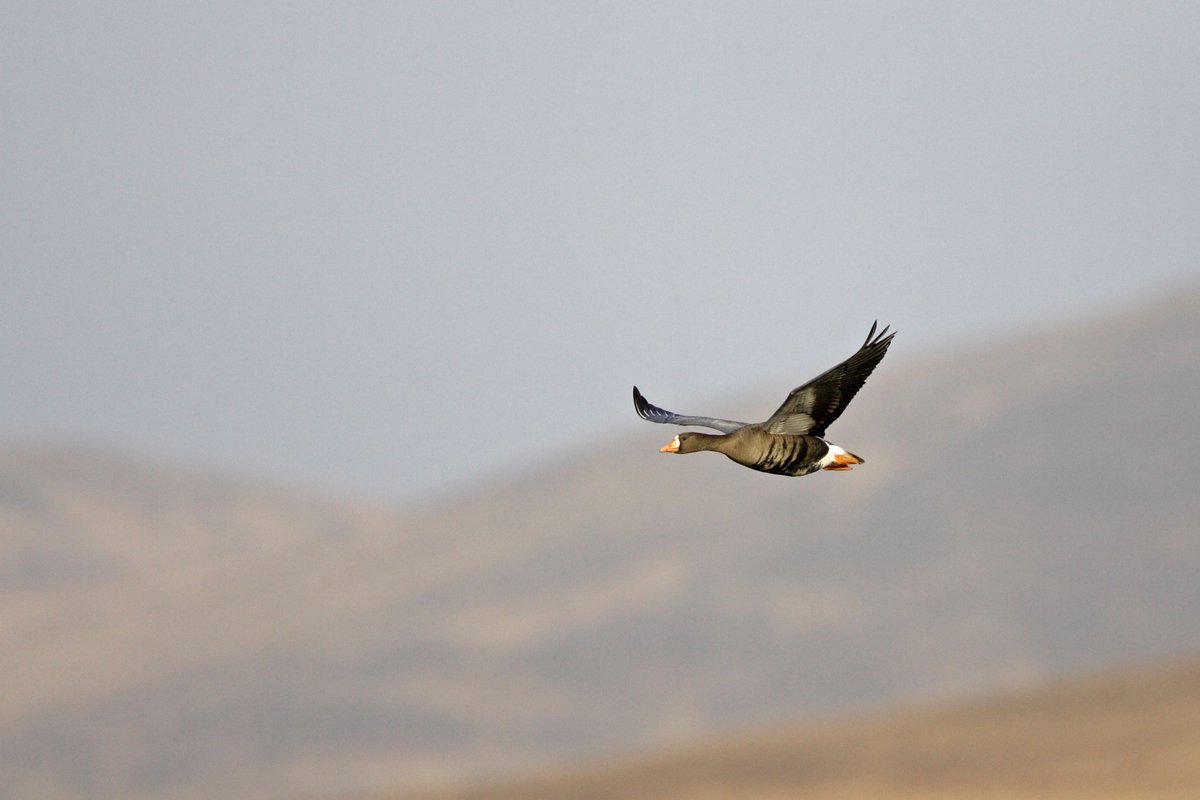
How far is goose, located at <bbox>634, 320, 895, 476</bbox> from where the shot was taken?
491cm

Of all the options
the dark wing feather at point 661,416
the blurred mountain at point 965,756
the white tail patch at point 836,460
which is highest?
the blurred mountain at point 965,756

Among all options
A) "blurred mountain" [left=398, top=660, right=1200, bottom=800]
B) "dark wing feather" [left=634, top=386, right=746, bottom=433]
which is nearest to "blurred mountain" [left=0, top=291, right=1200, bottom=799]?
"blurred mountain" [left=398, top=660, right=1200, bottom=800]

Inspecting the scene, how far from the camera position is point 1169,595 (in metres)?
89.1

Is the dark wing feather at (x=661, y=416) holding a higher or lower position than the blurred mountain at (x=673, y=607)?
lower

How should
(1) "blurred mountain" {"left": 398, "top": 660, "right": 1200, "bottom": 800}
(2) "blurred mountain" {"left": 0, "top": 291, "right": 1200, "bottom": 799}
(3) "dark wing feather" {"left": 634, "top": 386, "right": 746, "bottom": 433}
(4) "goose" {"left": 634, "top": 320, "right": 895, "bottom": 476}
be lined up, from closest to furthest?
1. (4) "goose" {"left": 634, "top": 320, "right": 895, "bottom": 476}
2. (3) "dark wing feather" {"left": 634, "top": 386, "right": 746, "bottom": 433}
3. (1) "blurred mountain" {"left": 398, "top": 660, "right": 1200, "bottom": 800}
4. (2) "blurred mountain" {"left": 0, "top": 291, "right": 1200, "bottom": 799}

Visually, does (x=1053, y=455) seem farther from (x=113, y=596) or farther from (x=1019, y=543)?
(x=113, y=596)

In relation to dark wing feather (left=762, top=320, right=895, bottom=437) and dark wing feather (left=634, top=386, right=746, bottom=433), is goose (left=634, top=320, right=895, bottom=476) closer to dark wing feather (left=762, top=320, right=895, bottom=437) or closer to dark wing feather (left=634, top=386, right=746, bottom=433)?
dark wing feather (left=762, top=320, right=895, bottom=437)

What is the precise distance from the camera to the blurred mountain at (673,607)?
290 feet

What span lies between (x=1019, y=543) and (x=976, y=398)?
63.0 feet

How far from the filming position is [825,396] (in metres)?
5.21

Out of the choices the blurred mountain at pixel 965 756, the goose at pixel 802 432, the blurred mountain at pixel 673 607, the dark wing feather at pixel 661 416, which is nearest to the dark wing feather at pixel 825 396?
the goose at pixel 802 432

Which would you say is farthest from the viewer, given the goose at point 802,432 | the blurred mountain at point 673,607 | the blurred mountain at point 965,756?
the blurred mountain at point 673,607

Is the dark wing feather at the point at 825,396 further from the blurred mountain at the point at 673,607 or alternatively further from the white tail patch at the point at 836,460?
the blurred mountain at the point at 673,607

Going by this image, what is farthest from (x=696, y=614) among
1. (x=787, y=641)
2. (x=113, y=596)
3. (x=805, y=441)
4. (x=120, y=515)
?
(x=805, y=441)
